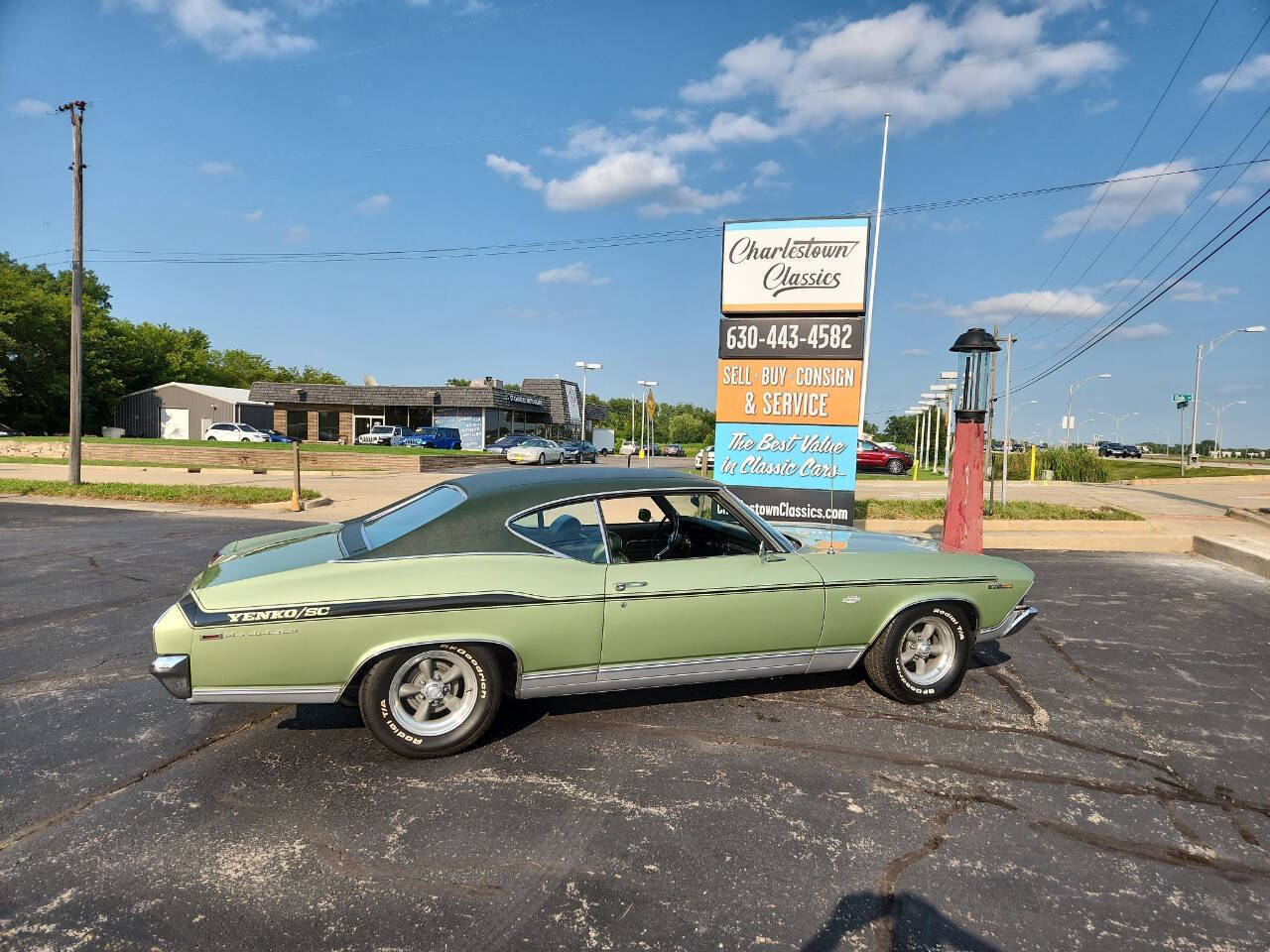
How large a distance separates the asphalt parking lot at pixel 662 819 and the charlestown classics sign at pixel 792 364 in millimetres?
5870

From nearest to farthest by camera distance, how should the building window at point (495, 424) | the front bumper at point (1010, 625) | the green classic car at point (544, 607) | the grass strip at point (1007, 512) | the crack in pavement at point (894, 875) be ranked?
the crack in pavement at point (894, 875) → the green classic car at point (544, 607) → the front bumper at point (1010, 625) → the grass strip at point (1007, 512) → the building window at point (495, 424)

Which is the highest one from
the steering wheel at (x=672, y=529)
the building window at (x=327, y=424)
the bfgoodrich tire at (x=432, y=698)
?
the building window at (x=327, y=424)

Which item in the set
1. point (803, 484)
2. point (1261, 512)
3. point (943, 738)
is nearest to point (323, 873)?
point (943, 738)

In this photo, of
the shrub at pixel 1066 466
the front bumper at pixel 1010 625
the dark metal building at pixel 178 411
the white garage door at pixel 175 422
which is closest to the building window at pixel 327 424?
the dark metal building at pixel 178 411

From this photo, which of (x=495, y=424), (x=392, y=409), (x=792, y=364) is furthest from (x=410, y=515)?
(x=392, y=409)

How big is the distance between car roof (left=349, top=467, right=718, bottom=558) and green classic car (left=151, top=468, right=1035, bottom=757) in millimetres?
12

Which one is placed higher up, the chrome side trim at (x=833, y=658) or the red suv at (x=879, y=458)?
the red suv at (x=879, y=458)

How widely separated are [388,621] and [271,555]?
936mm

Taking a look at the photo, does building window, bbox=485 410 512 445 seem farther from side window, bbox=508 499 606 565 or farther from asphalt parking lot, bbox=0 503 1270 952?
side window, bbox=508 499 606 565

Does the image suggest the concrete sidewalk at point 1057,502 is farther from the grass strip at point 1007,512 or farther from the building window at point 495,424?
the building window at point 495,424

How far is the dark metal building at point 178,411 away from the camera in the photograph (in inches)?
2110

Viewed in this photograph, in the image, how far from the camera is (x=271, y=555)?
12.8 ft

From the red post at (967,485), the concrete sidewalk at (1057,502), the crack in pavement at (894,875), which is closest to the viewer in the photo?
the crack in pavement at (894,875)

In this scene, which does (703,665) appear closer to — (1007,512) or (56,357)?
A: (1007,512)
